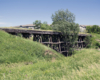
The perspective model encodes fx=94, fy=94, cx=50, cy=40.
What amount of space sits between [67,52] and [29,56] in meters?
13.3

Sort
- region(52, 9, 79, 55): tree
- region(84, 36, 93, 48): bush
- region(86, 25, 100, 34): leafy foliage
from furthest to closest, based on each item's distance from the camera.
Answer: region(86, 25, 100, 34): leafy foliage → region(84, 36, 93, 48): bush → region(52, 9, 79, 55): tree

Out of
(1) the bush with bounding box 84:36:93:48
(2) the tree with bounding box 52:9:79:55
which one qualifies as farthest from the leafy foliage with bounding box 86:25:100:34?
(2) the tree with bounding box 52:9:79:55

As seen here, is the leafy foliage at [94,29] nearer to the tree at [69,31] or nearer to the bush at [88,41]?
the bush at [88,41]

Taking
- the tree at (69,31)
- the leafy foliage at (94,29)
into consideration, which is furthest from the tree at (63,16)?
the leafy foliage at (94,29)

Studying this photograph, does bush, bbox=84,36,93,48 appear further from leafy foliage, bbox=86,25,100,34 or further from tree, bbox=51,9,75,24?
leafy foliage, bbox=86,25,100,34

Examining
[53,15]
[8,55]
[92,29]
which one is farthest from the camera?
[92,29]

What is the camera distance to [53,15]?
28094 mm

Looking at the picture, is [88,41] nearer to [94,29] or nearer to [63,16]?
[63,16]

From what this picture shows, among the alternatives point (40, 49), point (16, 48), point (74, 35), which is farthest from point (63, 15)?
point (16, 48)

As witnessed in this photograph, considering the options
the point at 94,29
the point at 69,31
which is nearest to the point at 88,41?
the point at 69,31

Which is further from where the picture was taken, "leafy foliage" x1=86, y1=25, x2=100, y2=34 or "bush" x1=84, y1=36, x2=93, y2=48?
"leafy foliage" x1=86, y1=25, x2=100, y2=34

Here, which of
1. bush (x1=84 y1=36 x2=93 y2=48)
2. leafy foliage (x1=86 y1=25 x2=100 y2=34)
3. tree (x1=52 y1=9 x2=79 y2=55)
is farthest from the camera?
leafy foliage (x1=86 y1=25 x2=100 y2=34)

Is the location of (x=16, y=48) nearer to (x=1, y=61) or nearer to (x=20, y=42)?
(x=20, y=42)

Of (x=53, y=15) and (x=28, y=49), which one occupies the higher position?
(x=53, y=15)
